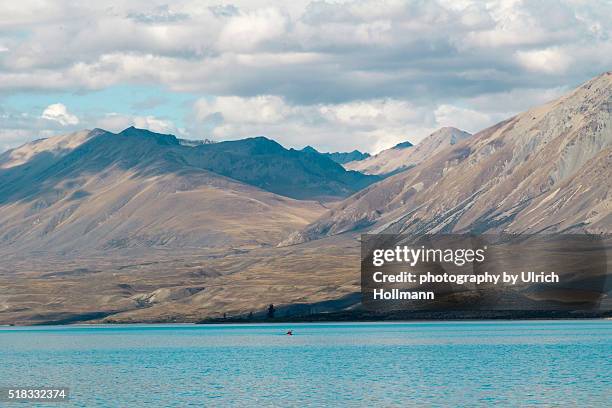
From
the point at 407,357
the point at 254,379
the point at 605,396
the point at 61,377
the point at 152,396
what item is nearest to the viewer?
the point at 605,396

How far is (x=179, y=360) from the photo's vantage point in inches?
7347

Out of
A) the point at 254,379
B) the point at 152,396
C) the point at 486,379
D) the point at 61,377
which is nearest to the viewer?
the point at 152,396

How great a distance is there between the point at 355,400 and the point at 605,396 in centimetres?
2405

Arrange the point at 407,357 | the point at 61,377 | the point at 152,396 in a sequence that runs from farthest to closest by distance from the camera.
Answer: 1. the point at 407,357
2. the point at 61,377
3. the point at 152,396

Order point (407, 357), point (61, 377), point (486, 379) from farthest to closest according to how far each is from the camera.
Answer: point (407, 357)
point (61, 377)
point (486, 379)

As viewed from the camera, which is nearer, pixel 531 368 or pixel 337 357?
pixel 531 368

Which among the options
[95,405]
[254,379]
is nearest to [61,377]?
[254,379]

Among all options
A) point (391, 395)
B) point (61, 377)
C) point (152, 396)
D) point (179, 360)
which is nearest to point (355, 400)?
point (391, 395)

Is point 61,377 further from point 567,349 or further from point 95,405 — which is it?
point 567,349

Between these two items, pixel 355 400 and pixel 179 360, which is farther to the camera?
pixel 179 360

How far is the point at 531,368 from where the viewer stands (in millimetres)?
147250

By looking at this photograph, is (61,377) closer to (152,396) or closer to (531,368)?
(152,396)

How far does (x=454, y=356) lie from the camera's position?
17950 centimetres

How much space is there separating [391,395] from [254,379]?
96.1ft
